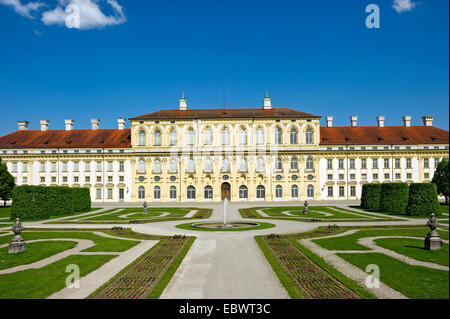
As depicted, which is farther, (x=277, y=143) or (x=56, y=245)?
(x=277, y=143)

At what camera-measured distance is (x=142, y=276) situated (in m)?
13.5

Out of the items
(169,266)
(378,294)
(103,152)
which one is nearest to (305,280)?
(378,294)

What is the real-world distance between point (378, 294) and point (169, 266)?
858 cm

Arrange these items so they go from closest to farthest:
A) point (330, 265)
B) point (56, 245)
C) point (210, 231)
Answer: point (330, 265), point (56, 245), point (210, 231)

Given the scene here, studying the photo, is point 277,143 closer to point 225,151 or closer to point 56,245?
point 225,151

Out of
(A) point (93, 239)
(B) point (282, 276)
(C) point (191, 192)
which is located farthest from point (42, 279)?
(C) point (191, 192)

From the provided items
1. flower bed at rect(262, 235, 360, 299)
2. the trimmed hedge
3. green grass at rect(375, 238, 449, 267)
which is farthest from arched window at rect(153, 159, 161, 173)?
green grass at rect(375, 238, 449, 267)

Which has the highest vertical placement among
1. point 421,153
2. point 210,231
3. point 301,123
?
point 301,123

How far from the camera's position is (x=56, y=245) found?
20.4 metres

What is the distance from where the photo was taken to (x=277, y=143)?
64062 mm

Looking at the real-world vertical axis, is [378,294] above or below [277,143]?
below

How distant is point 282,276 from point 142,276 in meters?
5.62

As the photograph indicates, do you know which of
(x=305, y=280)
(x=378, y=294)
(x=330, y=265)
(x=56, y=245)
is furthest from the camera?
(x=56, y=245)

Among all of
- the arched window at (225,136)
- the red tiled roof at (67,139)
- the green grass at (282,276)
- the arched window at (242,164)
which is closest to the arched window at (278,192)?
the arched window at (242,164)
